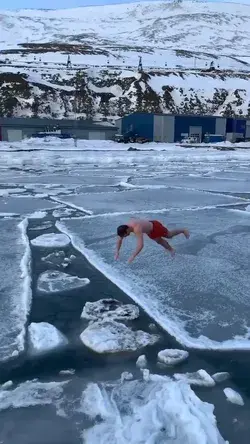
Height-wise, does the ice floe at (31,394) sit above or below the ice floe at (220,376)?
below

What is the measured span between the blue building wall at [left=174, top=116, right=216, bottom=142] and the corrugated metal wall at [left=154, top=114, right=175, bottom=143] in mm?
496

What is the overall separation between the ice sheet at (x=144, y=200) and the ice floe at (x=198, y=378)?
18.8ft

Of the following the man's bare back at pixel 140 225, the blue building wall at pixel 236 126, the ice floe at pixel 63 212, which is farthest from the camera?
the blue building wall at pixel 236 126

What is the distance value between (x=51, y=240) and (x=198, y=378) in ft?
12.6

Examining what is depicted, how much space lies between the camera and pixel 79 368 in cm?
329

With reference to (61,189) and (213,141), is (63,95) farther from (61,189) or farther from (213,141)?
(61,189)

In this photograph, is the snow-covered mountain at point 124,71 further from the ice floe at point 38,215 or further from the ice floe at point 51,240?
the ice floe at point 51,240

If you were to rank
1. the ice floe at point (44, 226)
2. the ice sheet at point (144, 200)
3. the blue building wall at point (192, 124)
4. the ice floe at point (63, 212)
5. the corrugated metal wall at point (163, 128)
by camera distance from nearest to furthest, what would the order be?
the ice floe at point (44, 226) → the ice floe at point (63, 212) → the ice sheet at point (144, 200) → the corrugated metal wall at point (163, 128) → the blue building wall at point (192, 124)

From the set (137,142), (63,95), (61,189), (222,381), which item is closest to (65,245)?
(222,381)

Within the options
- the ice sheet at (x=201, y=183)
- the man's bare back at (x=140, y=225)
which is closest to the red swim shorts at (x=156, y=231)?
the man's bare back at (x=140, y=225)

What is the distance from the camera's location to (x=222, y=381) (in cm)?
314

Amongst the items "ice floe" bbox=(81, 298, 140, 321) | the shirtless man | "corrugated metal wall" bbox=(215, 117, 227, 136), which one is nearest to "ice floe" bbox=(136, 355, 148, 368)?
"ice floe" bbox=(81, 298, 140, 321)

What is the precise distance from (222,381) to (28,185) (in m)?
10.3

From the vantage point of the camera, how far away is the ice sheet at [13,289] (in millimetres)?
3621
